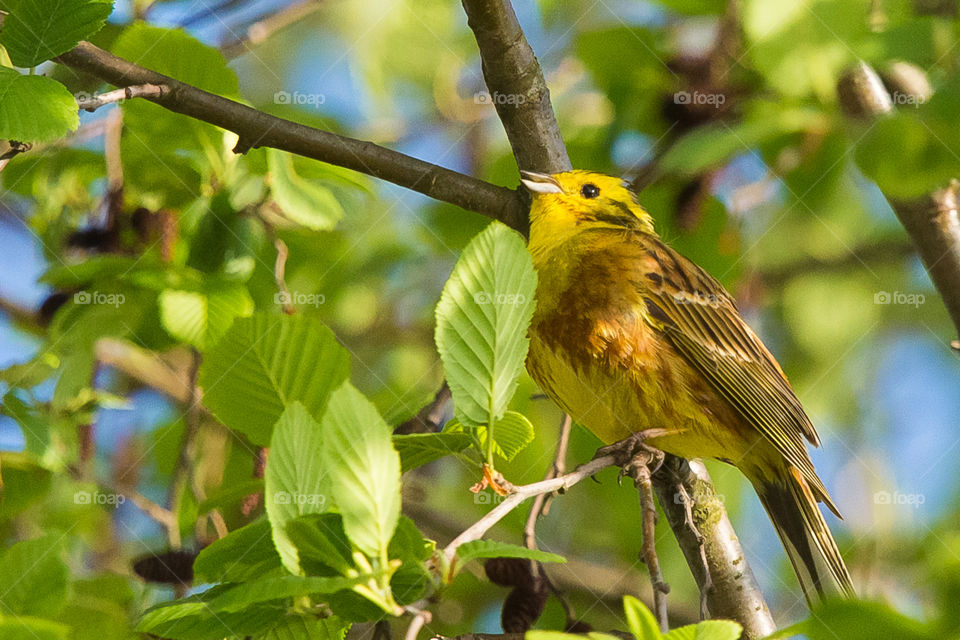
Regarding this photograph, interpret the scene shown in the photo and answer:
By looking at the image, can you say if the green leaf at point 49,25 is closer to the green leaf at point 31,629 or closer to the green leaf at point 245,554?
the green leaf at point 245,554

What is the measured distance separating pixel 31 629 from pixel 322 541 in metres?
0.41

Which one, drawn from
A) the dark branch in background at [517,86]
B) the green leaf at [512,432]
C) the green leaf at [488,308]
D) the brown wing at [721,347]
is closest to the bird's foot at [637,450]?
the brown wing at [721,347]

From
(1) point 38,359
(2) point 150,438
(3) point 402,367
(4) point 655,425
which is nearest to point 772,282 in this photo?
(3) point 402,367

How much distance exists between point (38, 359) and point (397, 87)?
3312 millimetres

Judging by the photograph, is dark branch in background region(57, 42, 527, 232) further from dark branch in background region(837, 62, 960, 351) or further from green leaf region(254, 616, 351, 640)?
green leaf region(254, 616, 351, 640)

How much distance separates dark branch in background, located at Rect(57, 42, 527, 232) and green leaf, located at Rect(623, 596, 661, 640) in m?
1.81

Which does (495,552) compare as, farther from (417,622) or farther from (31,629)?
(31,629)

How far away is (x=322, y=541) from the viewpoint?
137 cm

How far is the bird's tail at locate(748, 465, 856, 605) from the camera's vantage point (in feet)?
10.5

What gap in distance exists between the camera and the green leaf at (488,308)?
153cm

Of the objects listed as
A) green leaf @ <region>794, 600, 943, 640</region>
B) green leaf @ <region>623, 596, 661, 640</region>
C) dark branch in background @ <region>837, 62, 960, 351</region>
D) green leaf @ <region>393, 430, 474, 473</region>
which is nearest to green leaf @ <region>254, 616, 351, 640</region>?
green leaf @ <region>393, 430, 474, 473</region>

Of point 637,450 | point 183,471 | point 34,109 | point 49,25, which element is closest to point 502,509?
point 34,109

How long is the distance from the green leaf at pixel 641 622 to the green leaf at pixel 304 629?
51 centimetres

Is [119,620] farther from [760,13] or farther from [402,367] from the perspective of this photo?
[402,367]
